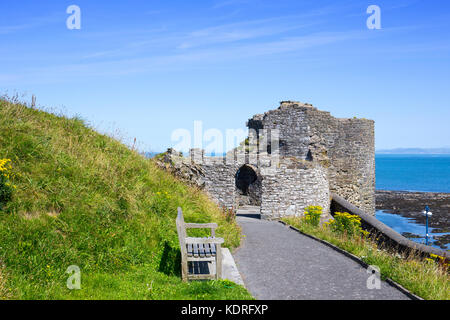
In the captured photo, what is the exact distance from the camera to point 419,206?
4309 cm

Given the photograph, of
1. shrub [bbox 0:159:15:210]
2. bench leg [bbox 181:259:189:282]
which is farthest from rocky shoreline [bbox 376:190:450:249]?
shrub [bbox 0:159:15:210]

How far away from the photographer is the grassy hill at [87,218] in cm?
663

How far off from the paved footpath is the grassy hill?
2.65ft

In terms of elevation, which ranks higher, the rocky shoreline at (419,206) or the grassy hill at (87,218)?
the grassy hill at (87,218)

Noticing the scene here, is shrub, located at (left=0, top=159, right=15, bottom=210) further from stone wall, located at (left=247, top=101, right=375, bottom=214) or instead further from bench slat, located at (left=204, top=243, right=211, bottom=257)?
stone wall, located at (left=247, top=101, right=375, bottom=214)

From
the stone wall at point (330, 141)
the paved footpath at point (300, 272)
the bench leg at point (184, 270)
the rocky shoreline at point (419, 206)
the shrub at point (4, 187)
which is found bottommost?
the rocky shoreline at point (419, 206)

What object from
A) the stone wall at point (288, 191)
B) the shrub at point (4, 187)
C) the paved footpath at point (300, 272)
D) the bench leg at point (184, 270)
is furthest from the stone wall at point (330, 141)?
the shrub at point (4, 187)

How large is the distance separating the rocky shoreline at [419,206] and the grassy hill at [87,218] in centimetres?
2522

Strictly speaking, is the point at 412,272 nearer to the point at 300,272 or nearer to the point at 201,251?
the point at 300,272

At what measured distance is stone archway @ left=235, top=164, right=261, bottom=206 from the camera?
24578mm

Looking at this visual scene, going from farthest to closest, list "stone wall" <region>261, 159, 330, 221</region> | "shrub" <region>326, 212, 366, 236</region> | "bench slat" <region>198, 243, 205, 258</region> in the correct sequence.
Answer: "stone wall" <region>261, 159, 330, 221</region> → "shrub" <region>326, 212, 366, 236</region> → "bench slat" <region>198, 243, 205, 258</region>

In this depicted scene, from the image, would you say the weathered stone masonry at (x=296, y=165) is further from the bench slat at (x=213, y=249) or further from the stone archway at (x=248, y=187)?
the bench slat at (x=213, y=249)
